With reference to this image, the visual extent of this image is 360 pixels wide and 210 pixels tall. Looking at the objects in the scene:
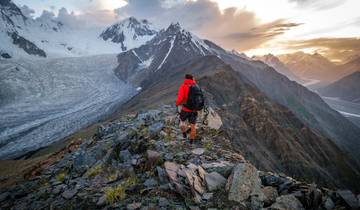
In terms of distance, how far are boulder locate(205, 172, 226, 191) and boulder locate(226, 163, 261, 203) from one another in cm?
25

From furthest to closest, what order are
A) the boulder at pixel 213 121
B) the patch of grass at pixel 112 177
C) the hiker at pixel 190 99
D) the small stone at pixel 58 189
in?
the boulder at pixel 213 121 → the hiker at pixel 190 99 → the small stone at pixel 58 189 → the patch of grass at pixel 112 177

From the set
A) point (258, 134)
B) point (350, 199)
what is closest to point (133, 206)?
point (350, 199)

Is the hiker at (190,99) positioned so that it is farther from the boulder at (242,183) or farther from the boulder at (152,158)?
the boulder at (242,183)

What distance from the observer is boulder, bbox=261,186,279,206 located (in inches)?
290

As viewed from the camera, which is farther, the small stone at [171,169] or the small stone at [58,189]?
the small stone at [58,189]

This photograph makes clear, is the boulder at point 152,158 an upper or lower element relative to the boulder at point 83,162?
upper

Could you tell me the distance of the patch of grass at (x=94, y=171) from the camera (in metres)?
10.5

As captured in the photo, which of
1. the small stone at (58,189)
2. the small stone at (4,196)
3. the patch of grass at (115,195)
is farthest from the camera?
the small stone at (4,196)

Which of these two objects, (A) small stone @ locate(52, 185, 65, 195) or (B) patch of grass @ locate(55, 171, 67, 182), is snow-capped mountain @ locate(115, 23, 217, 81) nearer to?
(B) patch of grass @ locate(55, 171, 67, 182)

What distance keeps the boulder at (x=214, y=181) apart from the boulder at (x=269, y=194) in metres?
1.22

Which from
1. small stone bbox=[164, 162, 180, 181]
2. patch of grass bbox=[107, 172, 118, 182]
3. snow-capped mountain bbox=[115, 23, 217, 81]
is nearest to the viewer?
small stone bbox=[164, 162, 180, 181]

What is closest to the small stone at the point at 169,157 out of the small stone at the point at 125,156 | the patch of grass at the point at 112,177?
the small stone at the point at 125,156

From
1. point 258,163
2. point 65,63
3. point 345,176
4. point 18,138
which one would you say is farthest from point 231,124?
point 65,63

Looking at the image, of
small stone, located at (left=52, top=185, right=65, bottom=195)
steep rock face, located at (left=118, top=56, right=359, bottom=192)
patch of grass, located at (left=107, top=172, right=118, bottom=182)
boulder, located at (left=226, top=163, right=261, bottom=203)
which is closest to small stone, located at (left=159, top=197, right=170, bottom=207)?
boulder, located at (left=226, top=163, right=261, bottom=203)
